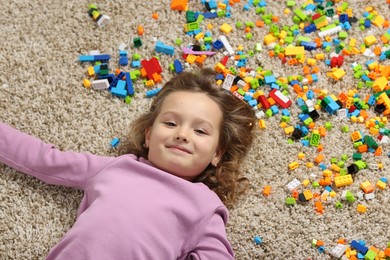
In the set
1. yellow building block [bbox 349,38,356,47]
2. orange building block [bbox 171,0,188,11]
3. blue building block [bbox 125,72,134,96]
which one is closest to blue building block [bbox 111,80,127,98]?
blue building block [bbox 125,72,134,96]

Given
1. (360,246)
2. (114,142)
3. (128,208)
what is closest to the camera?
(128,208)

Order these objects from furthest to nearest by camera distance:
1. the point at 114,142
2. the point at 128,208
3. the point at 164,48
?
the point at 164,48
the point at 114,142
the point at 128,208

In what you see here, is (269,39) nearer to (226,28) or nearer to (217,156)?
(226,28)

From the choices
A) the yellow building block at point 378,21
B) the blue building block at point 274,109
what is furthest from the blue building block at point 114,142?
the yellow building block at point 378,21

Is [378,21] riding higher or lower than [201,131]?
higher

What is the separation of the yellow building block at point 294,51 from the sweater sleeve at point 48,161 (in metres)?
0.69

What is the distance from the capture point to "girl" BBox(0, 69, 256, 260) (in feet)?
3.84

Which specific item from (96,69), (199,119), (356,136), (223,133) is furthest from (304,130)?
(96,69)

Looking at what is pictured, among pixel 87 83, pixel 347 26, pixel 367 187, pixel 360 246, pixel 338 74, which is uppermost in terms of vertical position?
pixel 347 26

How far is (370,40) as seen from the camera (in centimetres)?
156

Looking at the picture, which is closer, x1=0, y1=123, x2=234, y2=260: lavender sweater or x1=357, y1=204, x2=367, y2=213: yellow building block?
x1=0, y1=123, x2=234, y2=260: lavender sweater

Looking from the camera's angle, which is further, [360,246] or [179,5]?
[179,5]

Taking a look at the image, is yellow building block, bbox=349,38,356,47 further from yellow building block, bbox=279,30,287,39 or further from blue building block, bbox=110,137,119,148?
blue building block, bbox=110,137,119,148

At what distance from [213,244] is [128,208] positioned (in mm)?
245
